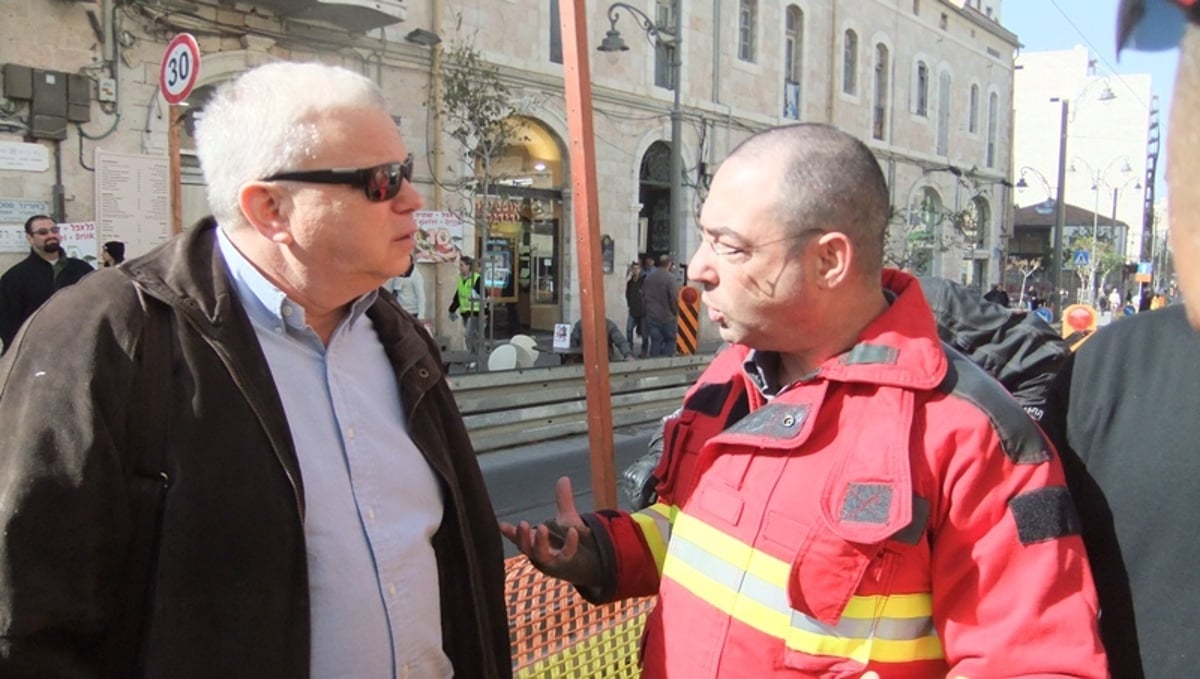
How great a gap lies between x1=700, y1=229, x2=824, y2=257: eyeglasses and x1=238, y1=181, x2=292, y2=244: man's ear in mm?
760

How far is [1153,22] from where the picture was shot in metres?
0.68

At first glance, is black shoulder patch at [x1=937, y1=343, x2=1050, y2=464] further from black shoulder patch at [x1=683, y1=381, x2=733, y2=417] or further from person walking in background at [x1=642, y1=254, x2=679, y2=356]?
person walking in background at [x1=642, y1=254, x2=679, y2=356]

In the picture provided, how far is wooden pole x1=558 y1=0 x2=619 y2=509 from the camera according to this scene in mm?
2953

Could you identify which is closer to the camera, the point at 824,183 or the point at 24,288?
the point at 824,183

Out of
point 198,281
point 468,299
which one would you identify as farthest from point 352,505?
point 468,299

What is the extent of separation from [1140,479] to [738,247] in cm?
72

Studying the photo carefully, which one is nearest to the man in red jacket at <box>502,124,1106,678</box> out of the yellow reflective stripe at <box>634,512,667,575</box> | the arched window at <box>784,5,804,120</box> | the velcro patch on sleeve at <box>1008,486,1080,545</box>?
the velcro patch on sleeve at <box>1008,486,1080,545</box>

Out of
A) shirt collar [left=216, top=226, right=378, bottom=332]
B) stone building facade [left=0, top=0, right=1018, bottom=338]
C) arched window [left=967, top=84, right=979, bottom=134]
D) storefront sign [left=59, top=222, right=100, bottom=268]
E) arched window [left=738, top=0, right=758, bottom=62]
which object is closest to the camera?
shirt collar [left=216, top=226, right=378, bottom=332]

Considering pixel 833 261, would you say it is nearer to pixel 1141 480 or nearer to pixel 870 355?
pixel 870 355

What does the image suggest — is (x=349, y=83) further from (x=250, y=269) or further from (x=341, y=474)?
(x=341, y=474)

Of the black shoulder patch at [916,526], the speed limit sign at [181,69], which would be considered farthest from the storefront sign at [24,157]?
the black shoulder patch at [916,526]

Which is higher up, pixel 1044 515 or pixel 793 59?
pixel 793 59

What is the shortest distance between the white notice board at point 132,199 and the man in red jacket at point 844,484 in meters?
11.2

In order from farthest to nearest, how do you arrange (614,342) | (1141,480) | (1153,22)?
(614,342) < (1141,480) < (1153,22)
